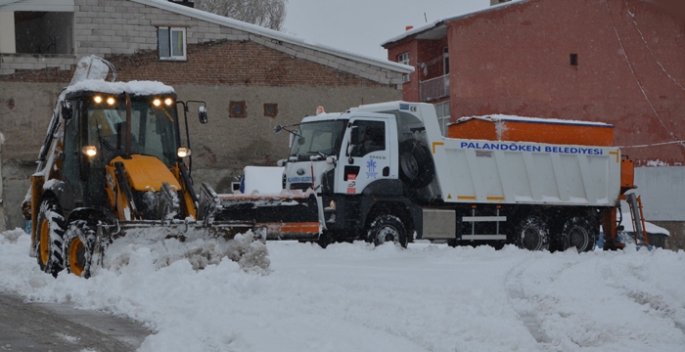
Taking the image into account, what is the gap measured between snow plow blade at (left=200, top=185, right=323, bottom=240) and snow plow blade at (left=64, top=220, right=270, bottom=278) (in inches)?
165

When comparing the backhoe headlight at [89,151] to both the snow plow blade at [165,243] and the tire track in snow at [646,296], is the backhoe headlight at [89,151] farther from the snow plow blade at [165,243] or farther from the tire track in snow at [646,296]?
the tire track in snow at [646,296]

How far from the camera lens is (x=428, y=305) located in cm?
984

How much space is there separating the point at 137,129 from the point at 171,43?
17.0 metres

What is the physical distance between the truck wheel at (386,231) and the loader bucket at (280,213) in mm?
1413

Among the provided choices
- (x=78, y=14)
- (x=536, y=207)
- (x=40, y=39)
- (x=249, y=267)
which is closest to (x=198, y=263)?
(x=249, y=267)

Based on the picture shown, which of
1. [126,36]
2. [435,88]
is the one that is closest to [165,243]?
[126,36]

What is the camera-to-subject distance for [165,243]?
11977mm

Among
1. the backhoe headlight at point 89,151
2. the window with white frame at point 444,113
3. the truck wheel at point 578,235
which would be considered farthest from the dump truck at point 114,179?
the window with white frame at point 444,113

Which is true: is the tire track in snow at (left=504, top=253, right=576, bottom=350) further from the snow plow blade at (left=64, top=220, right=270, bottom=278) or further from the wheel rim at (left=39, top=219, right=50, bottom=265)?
the wheel rim at (left=39, top=219, right=50, bottom=265)

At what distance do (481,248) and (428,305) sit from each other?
9162 mm

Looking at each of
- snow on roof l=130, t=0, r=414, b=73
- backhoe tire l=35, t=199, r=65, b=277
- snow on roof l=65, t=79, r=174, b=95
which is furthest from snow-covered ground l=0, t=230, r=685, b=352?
snow on roof l=130, t=0, r=414, b=73

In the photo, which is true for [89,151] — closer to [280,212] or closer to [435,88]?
[280,212]

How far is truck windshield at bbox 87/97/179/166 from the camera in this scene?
1346 cm

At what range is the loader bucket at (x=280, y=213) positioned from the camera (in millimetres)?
16875
